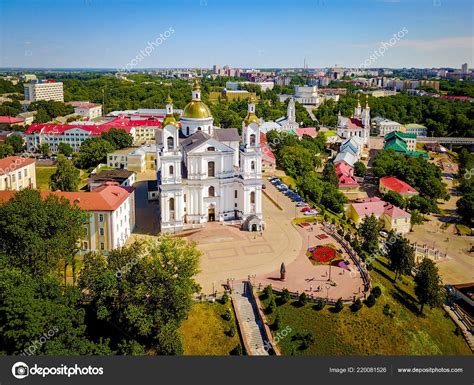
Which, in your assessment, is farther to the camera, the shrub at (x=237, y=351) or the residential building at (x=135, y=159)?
the residential building at (x=135, y=159)

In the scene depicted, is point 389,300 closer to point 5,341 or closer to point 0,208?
point 5,341

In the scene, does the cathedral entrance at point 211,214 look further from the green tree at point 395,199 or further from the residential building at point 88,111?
the residential building at point 88,111

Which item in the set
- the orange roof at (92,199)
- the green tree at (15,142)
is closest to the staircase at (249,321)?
the orange roof at (92,199)

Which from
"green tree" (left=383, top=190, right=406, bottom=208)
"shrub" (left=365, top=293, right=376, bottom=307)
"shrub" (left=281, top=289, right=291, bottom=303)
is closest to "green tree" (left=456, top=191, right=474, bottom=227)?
"green tree" (left=383, top=190, right=406, bottom=208)

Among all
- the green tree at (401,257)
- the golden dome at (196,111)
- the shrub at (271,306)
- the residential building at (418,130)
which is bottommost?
the shrub at (271,306)

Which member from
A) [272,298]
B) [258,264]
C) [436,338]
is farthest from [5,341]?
[436,338]

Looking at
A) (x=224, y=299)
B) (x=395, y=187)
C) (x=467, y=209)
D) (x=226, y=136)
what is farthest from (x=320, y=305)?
(x=395, y=187)
